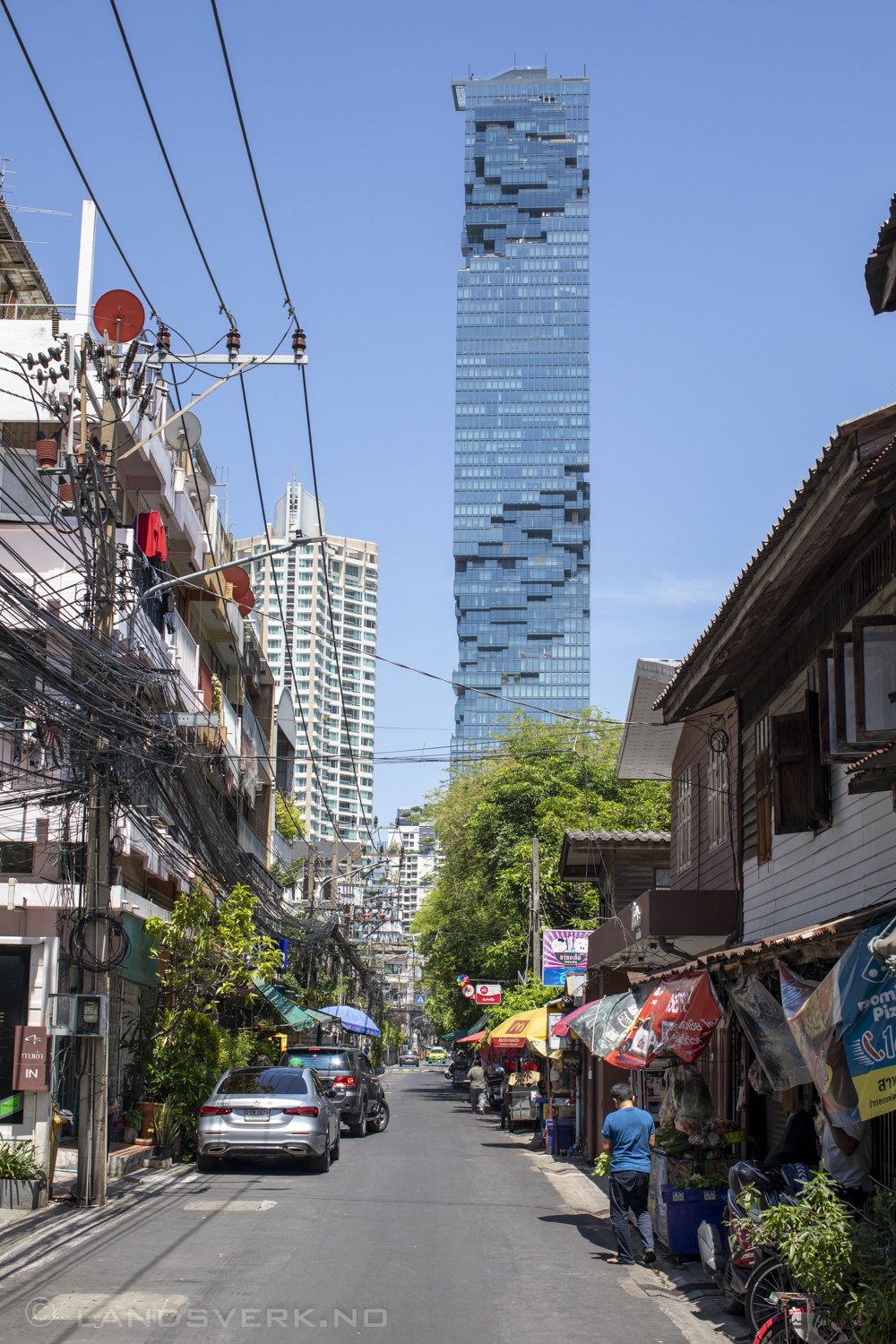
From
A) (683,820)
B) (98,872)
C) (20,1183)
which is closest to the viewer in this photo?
(20,1183)

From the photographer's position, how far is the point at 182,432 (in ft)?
77.3

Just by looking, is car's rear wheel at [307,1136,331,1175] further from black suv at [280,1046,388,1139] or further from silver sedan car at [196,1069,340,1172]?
black suv at [280,1046,388,1139]

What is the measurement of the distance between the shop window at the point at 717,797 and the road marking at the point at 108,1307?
357 inches

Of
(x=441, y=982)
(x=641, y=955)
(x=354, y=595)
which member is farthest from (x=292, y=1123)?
(x=354, y=595)

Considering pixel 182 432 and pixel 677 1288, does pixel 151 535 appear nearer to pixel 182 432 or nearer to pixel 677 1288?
pixel 182 432

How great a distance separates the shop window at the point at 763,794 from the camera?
13.5 meters

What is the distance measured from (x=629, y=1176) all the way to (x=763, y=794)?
422 centimetres

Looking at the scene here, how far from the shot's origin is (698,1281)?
11133 millimetres

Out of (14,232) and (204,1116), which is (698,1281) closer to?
(204,1116)

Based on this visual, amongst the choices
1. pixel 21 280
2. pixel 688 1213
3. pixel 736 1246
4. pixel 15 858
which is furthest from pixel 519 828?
pixel 736 1246

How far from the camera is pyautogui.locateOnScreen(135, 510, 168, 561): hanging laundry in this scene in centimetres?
2009

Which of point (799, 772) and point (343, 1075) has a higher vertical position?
point (799, 772)

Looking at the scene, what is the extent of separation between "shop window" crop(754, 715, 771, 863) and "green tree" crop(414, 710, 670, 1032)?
81.2 ft

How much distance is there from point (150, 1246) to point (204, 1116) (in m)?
→ 5.97
